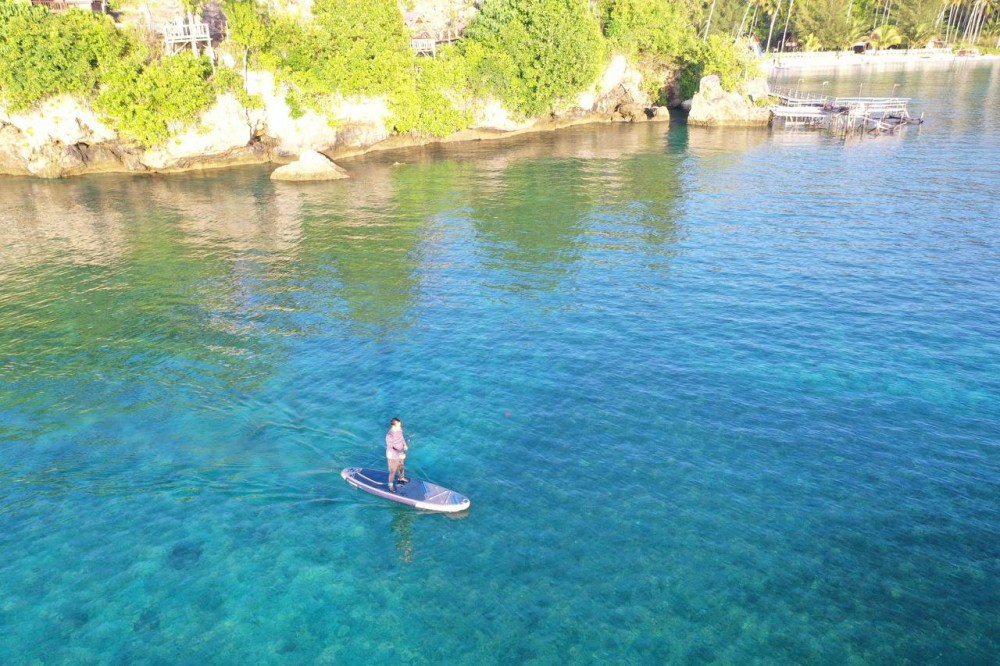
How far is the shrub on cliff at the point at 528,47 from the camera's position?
7744cm

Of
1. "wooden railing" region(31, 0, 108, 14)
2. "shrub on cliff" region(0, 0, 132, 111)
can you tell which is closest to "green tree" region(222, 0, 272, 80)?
"shrub on cliff" region(0, 0, 132, 111)

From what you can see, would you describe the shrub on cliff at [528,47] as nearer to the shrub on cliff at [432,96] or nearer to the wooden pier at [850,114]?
the shrub on cliff at [432,96]

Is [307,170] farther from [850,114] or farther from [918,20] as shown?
[918,20]

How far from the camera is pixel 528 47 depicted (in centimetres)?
7838

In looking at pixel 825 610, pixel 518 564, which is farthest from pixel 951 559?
pixel 518 564

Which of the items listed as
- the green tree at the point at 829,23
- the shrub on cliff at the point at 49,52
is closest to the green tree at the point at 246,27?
the shrub on cliff at the point at 49,52

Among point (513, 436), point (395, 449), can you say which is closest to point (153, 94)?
point (513, 436)

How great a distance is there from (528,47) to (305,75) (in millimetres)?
26713

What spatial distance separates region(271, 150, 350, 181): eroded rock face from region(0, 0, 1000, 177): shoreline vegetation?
7135mm

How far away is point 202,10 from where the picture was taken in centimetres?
6512

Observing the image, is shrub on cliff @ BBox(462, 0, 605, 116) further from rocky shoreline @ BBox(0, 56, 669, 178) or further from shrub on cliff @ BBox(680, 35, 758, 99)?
shrub on cliff @ BBox(680, 35, 758, 99)

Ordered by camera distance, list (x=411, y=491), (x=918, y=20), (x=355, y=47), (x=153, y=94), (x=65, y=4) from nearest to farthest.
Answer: (x=411, y=491), (x=153, y=94), (x=65, y=4), (x=355, y=47), (x=918, y=20)

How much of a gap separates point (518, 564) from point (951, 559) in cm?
1233

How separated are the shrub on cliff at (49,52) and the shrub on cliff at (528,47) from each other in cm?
3690
